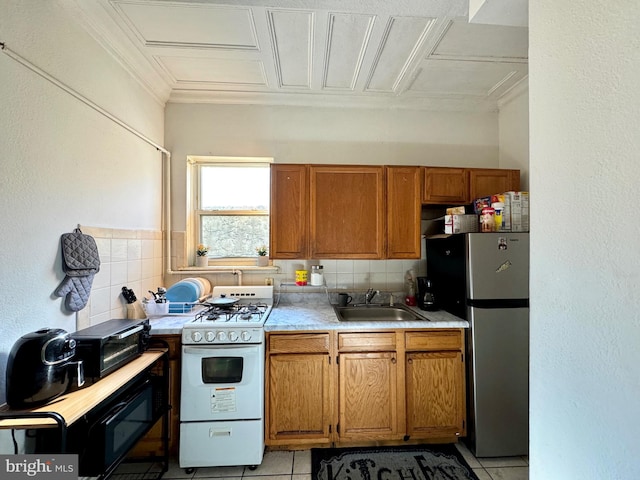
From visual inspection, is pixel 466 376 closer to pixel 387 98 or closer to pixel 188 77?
pixel 387 98

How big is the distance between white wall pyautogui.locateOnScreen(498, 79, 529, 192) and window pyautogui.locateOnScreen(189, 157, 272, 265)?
2.31 meters

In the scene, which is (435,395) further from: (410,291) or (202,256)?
(202,256)

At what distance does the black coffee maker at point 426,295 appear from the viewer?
2.27 m

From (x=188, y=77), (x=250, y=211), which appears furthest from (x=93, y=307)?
(x=188, y=77)

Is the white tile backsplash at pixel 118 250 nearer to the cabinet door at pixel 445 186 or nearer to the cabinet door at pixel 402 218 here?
the cabinet door at pixel 402 218

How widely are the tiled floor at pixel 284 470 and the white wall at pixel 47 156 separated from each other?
1099 mm

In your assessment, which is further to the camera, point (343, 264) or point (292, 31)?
point (343, 264)

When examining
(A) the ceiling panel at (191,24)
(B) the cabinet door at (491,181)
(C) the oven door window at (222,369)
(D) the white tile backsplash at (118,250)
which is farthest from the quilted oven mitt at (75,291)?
(B) the cabinet door at (491,181)

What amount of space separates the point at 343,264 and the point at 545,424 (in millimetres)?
1864

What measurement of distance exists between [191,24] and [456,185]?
227 cm

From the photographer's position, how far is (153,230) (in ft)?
7.73

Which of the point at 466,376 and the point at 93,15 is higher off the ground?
the point at 93,15

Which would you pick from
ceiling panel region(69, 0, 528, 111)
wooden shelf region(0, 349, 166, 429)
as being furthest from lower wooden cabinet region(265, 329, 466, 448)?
ceiling panel region(69, 0, 528, 111)

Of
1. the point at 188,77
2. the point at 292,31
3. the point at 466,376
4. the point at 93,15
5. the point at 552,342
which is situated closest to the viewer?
the point at 552,342
